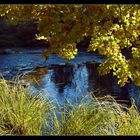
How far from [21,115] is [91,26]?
120 cm

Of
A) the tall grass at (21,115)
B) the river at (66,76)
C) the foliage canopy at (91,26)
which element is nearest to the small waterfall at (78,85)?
the river at (66,76)

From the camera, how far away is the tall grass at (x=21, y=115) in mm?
3916

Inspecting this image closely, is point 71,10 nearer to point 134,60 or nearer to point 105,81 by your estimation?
point 134,60

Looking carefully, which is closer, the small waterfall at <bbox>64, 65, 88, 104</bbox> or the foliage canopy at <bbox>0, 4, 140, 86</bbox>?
the foliage canopy at <bbox>0, 4, 140, 86</bbox>

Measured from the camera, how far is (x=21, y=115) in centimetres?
401

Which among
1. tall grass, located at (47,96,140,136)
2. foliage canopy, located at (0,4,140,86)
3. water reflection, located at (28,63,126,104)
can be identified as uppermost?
foliage canopy, located at (0,4,140,86)

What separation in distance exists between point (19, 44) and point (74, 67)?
8.33 meters

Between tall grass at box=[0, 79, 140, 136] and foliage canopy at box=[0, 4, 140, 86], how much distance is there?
→ 465mm

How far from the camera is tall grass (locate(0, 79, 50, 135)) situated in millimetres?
3916

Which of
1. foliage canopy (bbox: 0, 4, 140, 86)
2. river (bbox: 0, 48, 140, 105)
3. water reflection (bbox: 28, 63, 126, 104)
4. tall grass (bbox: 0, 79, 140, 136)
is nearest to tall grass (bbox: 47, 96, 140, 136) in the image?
tall grass (bbox: 0, 79, 140, 136)

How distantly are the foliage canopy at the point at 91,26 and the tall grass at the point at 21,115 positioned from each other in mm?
639

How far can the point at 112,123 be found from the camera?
3.92 metres

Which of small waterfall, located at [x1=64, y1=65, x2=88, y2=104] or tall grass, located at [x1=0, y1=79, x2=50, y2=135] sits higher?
tall grass, located at [x1=0, y1=79, x2=50, y2=135]

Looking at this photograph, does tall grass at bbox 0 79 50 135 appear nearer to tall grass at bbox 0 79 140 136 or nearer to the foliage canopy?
tall grass at bbox 0 79 140 136
